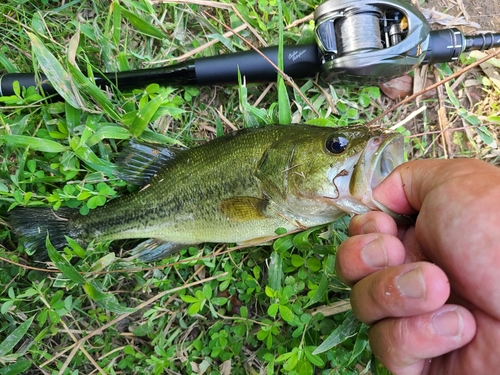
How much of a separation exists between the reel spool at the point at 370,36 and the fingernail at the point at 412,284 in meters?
1.41

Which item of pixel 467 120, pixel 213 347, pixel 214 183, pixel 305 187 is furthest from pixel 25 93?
pixel 467 120

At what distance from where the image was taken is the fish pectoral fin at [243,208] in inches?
94.8

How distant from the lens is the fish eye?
2090 millimetres

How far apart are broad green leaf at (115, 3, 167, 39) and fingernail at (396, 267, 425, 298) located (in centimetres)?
225

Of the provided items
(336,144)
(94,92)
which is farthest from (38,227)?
(336,144)

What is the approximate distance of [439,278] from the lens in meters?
1.49

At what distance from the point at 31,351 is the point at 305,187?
2.13 metres

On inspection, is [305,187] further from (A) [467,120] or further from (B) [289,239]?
(A) [467,120]

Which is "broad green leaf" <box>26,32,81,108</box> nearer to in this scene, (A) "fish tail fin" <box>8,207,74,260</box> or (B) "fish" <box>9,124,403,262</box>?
(B) "fish" <box>9,124,403,262</box>

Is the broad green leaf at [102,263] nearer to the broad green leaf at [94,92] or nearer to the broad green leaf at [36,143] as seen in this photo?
the broad green leaf at [36,143]

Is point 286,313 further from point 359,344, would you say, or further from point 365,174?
point 365,174

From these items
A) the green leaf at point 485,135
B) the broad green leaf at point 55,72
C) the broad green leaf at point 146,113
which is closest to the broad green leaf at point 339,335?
the green leaf at point 485,135

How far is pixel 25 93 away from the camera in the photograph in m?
2.59

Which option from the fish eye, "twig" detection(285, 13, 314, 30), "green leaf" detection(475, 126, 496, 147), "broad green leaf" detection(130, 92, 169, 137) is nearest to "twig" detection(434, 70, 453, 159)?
"green leaf" detection(475, 126, 496, 147)
